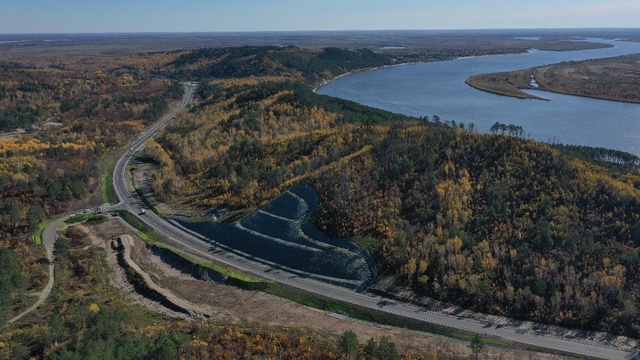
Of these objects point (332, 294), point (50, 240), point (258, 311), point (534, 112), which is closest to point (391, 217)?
point (332, 294)

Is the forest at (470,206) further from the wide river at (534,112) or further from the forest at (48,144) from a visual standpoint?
the wide river at (534,112)

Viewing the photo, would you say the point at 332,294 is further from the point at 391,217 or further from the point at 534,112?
the point at 534,112

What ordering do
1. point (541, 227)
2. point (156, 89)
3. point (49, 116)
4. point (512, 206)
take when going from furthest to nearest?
point (156, 89), point (49, 116), point (512, 206), point (541, 227)

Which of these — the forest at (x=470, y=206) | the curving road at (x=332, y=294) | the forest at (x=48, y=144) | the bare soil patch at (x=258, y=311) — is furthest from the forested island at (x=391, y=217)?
the bare soil patch at (x=258, y=311)

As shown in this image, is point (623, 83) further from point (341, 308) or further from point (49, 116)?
point (49, 116)

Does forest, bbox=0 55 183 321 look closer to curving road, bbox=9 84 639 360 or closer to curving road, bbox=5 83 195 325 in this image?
curving road, bbox=5 83 195 325

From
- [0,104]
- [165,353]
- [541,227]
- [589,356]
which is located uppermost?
[0,104]

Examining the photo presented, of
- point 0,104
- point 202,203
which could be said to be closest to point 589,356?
point 202,203
